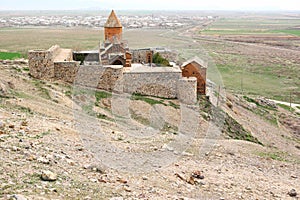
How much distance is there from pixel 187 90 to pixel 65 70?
17.1 ft

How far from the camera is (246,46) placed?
175 feet

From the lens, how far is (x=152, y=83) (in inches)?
616

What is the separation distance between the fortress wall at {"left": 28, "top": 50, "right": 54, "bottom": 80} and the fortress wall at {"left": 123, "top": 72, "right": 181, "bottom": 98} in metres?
3.04

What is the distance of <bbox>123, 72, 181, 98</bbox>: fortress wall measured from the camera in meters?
15.3

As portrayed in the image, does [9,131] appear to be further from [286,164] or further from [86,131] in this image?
[286,164]

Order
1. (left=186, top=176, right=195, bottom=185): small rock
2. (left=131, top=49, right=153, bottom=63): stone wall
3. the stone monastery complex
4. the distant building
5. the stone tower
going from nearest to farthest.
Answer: (left=186, top=176, right=195, bottom=185): small rock
the stone monastery complex
the distant building
the stone tower
(left=131, top=49, right=153, bottom=63): stone wall

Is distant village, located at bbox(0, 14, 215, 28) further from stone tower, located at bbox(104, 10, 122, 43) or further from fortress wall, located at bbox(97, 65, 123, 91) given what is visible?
fortress wall, located at bbox(97, 65, 123, 91)

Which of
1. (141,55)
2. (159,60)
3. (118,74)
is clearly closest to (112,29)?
(141,55)

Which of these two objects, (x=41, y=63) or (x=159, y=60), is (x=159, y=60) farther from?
(x=41, y=63)

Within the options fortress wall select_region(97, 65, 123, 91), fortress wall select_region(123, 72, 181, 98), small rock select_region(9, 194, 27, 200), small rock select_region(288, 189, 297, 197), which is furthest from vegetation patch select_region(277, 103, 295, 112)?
small rock select_region(9, 194, 27, 200)

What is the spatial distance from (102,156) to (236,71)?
92.1 feet

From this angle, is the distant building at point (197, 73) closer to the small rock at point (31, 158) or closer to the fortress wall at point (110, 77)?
the fortress wall at point (110, 77)

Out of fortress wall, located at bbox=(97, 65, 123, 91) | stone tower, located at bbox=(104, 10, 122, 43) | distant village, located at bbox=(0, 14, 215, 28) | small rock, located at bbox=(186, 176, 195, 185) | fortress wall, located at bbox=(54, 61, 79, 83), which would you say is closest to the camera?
small rock, located at bbox=(186, 176, 195, 185)

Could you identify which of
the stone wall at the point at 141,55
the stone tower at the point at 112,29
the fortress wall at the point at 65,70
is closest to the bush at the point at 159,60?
the stone wall at the point at 141,55
